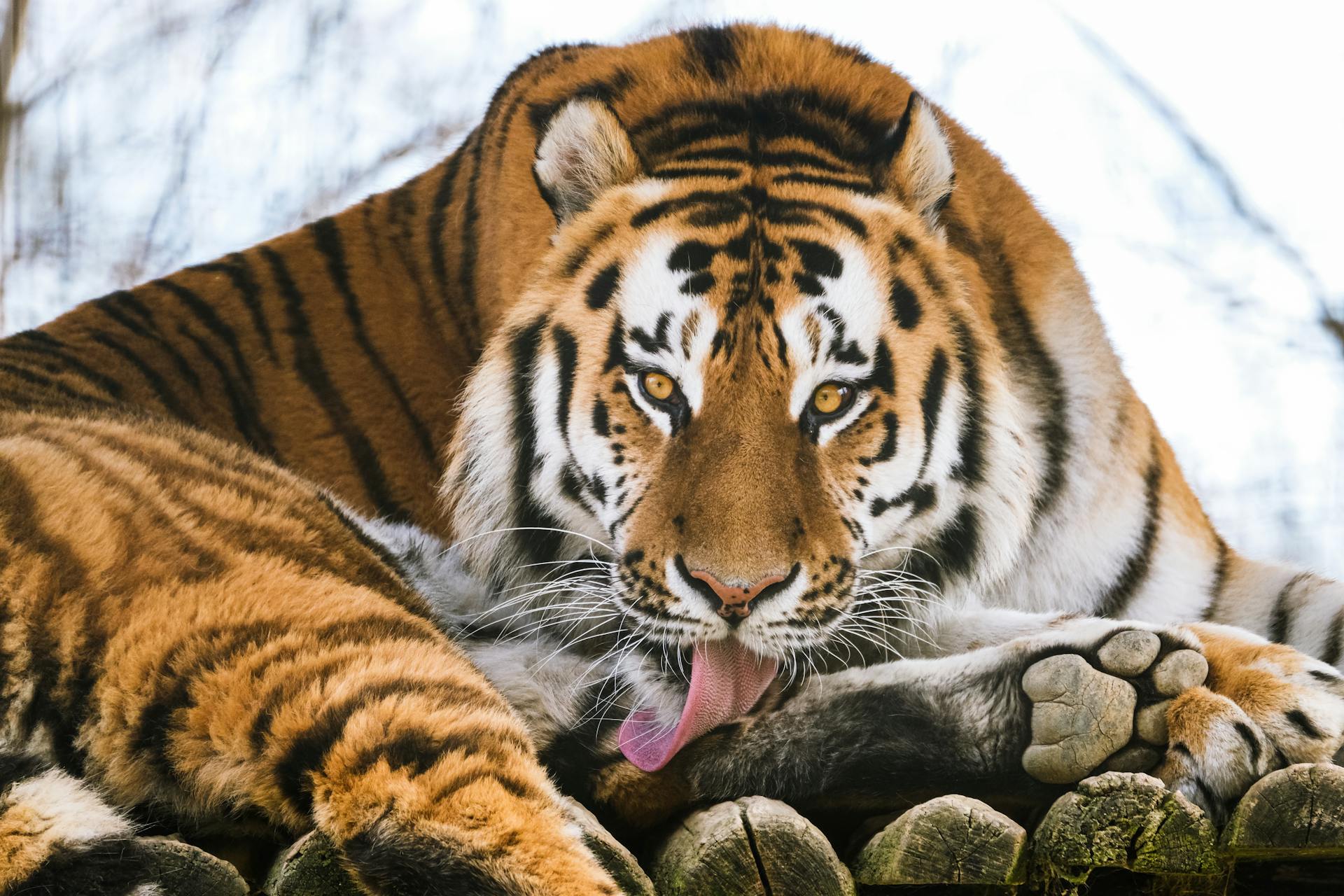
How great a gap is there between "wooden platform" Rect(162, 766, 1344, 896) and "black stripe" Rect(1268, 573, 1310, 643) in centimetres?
103

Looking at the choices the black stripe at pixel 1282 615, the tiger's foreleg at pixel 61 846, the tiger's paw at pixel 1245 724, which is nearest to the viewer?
the tiger's foreleg at pixel 61 846

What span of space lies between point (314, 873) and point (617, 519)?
833 millimetres

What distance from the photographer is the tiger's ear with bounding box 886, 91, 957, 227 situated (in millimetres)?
2061

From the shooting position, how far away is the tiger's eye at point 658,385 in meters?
1.95

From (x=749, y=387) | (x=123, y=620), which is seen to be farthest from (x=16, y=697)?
(x=749, y=387)

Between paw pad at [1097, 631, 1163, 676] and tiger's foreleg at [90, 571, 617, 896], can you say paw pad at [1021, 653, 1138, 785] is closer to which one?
paw pad at [1097, 631, 1163, 676]

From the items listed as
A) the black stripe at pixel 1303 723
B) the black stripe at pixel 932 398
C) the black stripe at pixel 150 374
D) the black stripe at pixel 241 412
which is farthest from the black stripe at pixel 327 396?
the black stripe at pixel 1303 723

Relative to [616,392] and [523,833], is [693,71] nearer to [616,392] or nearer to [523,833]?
[616,392]

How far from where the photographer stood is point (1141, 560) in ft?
7.52

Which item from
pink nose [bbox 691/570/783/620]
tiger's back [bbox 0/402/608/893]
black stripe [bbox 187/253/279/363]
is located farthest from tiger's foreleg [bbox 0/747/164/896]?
black stripe [bbox 187/253/279/363]

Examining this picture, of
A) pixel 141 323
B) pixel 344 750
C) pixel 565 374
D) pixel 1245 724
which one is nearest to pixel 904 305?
pixel 565 374

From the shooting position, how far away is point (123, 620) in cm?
136

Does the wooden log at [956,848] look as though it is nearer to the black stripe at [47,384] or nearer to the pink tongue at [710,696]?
the pink tongue at [710,696]

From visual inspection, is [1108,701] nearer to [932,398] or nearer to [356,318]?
[932,398]
